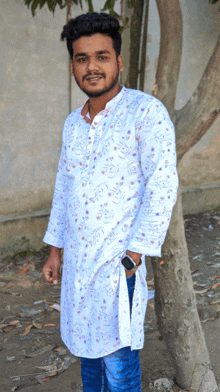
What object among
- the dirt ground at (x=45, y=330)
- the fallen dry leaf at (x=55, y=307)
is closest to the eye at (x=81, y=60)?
the dirt ground at (x=45, y=330)

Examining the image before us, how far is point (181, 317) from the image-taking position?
2.84 metres

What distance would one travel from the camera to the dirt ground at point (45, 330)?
3113 millimetres

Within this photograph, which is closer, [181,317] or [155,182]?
[155,182]

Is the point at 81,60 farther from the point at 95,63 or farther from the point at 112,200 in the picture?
the point at 112,200

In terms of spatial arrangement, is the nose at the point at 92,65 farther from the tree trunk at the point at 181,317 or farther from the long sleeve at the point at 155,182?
the tree trunk at the point at 181,317

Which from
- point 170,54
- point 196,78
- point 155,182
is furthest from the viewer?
point 196,78

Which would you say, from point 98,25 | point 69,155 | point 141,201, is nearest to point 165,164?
point 141,201

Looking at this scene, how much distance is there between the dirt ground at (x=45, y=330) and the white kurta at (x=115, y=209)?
1296mm

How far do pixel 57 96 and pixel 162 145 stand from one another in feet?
13.6

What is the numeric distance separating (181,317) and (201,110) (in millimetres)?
1467

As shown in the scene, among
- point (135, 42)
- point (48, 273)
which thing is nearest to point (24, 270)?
point (48, 273)

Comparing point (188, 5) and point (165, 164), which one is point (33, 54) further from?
point (165, 164)

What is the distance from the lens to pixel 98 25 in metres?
1.84

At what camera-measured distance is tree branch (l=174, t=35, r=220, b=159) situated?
8.97ft
